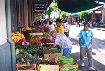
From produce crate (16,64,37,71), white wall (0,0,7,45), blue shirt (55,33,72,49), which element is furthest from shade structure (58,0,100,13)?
produce crate (16,64,37,71)

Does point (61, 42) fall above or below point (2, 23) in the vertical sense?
below

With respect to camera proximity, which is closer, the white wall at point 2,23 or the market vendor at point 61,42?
the white wall at point 2,23

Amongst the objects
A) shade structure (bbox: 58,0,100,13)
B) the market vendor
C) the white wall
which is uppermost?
shade structure (bbox: 58,0,100,13)

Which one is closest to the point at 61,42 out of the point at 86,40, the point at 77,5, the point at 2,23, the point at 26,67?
the point at 86,40

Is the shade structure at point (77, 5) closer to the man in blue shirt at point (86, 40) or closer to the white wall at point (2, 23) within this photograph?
the man in blue shirt at point (86, 40)

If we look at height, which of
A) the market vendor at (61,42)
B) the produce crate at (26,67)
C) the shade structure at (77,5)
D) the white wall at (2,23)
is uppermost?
the shade structure at (77,5)

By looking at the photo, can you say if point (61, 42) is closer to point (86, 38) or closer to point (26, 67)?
point (86, 38)

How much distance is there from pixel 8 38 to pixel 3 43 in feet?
0.87

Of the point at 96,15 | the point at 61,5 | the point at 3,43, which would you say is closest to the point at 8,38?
the point at 3,43

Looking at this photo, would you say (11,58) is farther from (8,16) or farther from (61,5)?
(61,5)

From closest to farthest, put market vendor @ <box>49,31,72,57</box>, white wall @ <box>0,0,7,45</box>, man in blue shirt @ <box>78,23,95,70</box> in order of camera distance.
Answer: white wall @ <box>0,0,7,45</box>
market vendor @ <box>49,31,72,57</box>
man in blue shirt @ <box>78,23,95,70</box>

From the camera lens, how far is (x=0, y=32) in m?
5.85

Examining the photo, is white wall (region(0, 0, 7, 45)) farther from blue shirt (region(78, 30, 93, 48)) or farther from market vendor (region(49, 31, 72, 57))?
blue shirt (region(78, 30, 93, 48))

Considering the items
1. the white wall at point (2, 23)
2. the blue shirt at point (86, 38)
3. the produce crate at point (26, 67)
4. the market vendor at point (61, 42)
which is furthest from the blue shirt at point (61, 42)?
the produce crate at point (26, 67)
